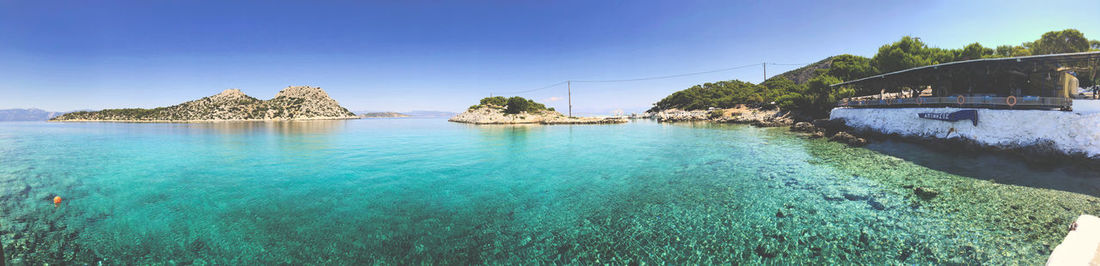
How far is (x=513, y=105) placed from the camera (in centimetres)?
7100

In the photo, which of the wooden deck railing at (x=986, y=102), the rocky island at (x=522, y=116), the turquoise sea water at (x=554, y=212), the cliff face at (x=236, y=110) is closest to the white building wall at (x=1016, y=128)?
the wooden deck railing at (x=986, y=102)

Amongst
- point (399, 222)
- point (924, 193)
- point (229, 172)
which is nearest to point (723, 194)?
point (924, 193)

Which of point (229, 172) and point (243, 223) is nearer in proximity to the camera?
point (243, 223)

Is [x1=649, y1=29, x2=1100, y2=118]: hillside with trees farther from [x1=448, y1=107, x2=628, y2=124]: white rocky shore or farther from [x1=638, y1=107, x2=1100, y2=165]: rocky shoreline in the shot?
[x1=448, y1=107, x2=628, y2=124]: white rocky shore

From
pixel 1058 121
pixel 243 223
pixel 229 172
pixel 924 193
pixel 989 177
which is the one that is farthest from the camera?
pixel 229 172

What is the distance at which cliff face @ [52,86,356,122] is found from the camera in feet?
361

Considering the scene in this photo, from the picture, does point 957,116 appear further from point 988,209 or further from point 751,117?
point 751,117

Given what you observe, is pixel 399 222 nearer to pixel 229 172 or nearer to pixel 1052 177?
pixel 229 172

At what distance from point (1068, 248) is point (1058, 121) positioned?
49.1ft

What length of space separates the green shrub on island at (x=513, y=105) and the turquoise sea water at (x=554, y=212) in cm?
5543

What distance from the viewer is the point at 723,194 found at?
33.7 feet

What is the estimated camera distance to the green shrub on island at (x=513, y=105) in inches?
2795

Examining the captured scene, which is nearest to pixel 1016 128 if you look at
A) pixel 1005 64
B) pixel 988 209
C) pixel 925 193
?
pixel 1005 64

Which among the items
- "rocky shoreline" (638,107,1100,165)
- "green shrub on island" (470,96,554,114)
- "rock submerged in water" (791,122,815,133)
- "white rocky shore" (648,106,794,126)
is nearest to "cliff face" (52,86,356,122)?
"green shrub on island" (470,96,554,114)
